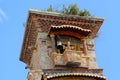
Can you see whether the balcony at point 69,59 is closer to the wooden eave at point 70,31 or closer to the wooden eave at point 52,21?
the wooden eave at point 70,31

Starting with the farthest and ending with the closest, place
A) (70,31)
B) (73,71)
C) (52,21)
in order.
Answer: (52,21), (70,31), (73,71)

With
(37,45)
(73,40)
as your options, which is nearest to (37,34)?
(37,45)

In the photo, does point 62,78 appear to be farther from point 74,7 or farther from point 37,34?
point 74,7

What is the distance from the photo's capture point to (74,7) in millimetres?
18562

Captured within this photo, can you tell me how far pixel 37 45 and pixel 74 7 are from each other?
2.61 meters

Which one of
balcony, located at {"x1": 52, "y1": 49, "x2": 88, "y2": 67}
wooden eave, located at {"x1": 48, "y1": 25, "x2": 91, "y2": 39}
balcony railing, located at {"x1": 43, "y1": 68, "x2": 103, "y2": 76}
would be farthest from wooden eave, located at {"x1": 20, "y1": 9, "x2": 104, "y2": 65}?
balcony railing, located at {"x1": 43, "y1": 68, "x2": 103, "y2": 76}

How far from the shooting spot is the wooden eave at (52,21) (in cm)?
1759

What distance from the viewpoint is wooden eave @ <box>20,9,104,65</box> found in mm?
17594

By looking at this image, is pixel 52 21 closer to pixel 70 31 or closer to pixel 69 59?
pixel 70 31

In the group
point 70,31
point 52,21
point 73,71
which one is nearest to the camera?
point 73,71

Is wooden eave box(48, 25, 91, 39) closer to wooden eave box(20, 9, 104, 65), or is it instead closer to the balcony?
wooden eave box(20, 9, 104, 65)

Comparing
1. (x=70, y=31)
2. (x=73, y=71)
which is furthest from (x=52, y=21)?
(x=73, y=71)

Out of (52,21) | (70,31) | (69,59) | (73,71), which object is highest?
(52,21)

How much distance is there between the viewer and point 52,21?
1769 centimetres
